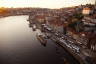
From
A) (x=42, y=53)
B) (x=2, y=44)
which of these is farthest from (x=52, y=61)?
(x=2, y=44)

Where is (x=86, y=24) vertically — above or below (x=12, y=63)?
above

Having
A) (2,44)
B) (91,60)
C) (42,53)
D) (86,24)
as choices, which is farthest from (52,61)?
(86,24)

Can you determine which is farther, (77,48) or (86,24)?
(86,24)

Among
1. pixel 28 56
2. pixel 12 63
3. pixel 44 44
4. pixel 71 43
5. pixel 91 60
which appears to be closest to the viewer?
pixel 91 60

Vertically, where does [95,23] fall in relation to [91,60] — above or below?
above

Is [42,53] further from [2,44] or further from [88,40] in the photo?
[2,44]

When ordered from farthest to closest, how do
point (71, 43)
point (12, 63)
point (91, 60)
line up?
1. point (71, 43)
2. point (12, 63)
3. point (91, 60)

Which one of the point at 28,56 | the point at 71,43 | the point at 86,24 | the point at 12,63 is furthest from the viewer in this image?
the point at 86,24

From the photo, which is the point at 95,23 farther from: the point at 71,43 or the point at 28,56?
the point at 28,56

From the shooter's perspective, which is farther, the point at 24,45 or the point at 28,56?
the point at 24,45
